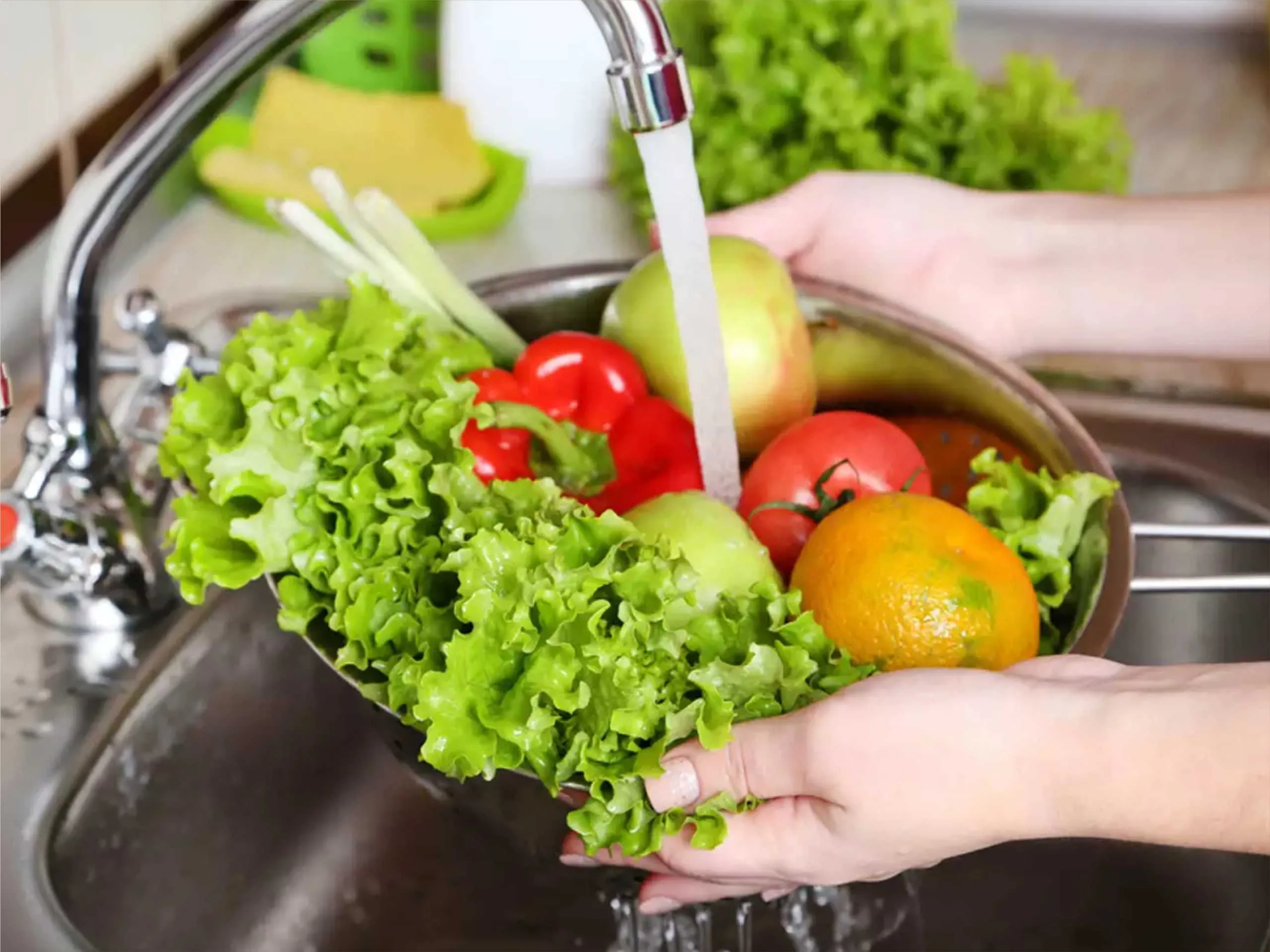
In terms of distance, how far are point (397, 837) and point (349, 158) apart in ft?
1.94

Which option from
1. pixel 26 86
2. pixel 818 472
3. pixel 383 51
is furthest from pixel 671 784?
pixel 383 51

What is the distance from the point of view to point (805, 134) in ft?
Result: 3.52

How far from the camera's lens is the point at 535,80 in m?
1.14

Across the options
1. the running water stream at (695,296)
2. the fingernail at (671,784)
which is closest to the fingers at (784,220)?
the running water stream at (695,296)

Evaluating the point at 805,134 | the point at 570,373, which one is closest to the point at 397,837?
the point at 570,373

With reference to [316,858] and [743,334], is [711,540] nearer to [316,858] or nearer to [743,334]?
[743,334]

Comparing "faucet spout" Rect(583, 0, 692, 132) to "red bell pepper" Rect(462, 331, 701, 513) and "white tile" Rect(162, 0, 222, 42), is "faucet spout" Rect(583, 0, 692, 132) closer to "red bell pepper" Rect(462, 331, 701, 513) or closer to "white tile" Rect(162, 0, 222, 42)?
"red bell pepper" Rect(462, 331, 701, 513)

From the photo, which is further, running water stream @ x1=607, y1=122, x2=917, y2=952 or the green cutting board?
the green cutting board

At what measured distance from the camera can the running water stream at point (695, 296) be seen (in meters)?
0.61

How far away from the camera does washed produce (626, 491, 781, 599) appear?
0.63 m

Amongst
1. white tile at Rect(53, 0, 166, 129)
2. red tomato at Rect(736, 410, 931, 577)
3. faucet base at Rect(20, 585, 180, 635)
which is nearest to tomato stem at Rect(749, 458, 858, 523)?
red tomato at Rect(736, 410, 931, 577)

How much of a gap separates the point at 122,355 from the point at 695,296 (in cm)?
36

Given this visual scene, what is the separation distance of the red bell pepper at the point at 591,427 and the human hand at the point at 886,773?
0.24 meters

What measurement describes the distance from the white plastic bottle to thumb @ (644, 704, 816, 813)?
726 millimetres
